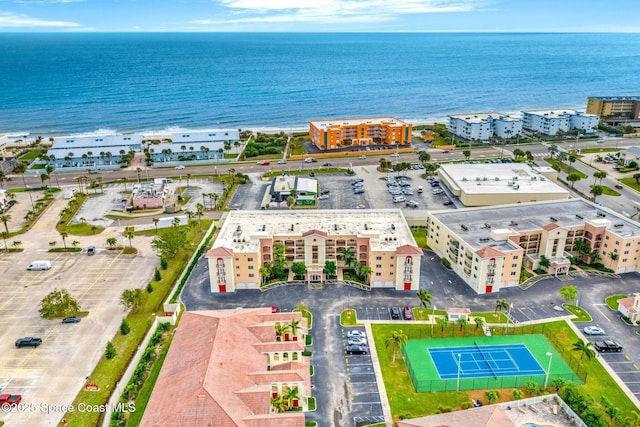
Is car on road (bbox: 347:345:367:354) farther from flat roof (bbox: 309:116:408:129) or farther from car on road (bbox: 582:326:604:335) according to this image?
flat roof (bbox: 309:116:408:129)

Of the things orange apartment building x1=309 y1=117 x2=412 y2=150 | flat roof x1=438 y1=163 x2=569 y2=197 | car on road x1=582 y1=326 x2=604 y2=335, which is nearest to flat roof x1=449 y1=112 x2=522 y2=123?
orange apartment building x1=309 y1=117 x2=412 y2=150

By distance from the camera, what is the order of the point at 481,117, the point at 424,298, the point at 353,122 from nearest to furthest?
the point at 424,298 → the point at 353,122 → the point at 481,117

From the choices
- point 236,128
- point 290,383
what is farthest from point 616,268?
point 236,128

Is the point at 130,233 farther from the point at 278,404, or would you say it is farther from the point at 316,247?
the point at 278,404

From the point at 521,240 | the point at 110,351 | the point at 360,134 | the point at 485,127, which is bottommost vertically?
the point at 110,351

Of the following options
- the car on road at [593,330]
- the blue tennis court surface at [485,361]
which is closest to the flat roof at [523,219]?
the car on road at [593,330]

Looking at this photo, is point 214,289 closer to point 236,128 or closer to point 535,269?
point 535,269

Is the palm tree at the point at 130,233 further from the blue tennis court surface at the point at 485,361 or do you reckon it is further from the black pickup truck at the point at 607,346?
the black pickup truck at the point at 607,346

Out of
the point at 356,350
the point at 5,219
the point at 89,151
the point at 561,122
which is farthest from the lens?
the point at 561,122

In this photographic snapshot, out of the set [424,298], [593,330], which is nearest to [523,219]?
[593,330]
